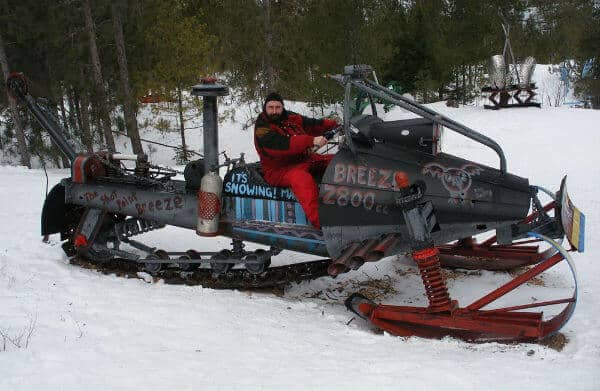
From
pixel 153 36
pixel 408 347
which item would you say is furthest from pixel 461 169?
pixel 153 36

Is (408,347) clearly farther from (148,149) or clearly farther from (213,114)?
(148,149)

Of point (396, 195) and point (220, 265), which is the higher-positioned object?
point (396, 195)

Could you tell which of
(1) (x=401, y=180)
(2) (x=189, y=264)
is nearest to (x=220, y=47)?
(2) (x=189, y=264)

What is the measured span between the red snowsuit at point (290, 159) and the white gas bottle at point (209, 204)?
548 mm

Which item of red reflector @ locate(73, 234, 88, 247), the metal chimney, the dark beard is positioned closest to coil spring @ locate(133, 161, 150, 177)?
red reflector @ locate(73, 234, 88, 247)

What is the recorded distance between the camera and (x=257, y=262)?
18.1 feet

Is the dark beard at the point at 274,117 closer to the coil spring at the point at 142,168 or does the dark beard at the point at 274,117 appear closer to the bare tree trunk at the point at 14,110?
the coil spring at the point at 142,168

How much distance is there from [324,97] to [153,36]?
21.5 ft

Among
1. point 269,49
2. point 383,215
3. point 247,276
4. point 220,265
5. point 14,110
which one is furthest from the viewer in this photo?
point 269,49

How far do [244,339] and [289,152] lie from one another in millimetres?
1687

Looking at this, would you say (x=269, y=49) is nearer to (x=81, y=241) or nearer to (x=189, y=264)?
(x=81, y=241)

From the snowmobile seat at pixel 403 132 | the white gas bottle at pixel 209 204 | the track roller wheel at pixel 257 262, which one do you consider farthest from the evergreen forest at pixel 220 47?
the snowmobile seat at pixel 403 132

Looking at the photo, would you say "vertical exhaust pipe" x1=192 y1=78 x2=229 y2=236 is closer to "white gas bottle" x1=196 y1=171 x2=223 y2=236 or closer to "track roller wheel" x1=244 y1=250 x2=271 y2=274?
"white gas bottle" x1=196 y1=171 x2=223 y2=236

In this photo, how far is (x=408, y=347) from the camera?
4.29 meters
